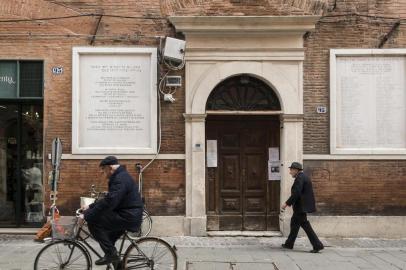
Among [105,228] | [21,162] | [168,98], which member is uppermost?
[168,98]

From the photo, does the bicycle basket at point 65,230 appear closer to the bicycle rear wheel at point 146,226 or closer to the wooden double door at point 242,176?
the bicycle rear wheel at point 146,226

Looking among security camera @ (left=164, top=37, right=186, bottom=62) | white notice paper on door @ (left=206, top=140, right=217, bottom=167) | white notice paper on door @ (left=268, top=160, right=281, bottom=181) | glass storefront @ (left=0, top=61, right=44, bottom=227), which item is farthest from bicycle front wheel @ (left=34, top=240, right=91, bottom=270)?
white notice paper on door @ (left=268, top=160, right=281, bottom=181)

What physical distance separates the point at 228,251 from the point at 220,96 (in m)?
3.69

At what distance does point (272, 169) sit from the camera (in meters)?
12.5

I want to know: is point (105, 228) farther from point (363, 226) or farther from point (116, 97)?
point (363, 226)

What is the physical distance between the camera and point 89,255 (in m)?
7.59

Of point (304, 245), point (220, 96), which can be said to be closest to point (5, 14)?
point (220, 96)

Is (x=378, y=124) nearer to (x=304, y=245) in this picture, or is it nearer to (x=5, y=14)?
(x=304, y=245)

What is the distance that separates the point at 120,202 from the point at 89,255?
86cm

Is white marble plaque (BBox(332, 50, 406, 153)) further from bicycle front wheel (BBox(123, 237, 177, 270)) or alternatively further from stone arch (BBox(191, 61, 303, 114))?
bicycle front wheel (BBox(123, 237, 177, 270))

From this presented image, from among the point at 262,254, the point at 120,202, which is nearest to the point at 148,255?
the point at 120,202

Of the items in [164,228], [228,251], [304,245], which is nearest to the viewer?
[228,251]

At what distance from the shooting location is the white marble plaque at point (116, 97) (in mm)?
12172

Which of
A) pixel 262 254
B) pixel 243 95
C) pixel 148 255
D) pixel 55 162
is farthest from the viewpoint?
pixel 243 95
